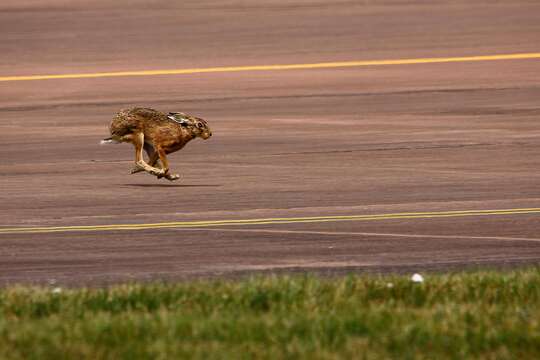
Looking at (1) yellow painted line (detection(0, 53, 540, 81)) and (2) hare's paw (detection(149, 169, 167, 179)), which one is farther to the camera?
(1) yellow painted line (detection(0, 53, 540, 81))

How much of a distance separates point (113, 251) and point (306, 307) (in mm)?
3313

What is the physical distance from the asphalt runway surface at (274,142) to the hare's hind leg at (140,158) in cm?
24

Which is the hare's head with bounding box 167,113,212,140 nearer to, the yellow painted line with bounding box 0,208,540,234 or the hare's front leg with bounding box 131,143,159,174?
the hare's front leg with bounding box 131,143,159,174

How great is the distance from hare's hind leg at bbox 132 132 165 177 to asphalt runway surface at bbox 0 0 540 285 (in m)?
0.24

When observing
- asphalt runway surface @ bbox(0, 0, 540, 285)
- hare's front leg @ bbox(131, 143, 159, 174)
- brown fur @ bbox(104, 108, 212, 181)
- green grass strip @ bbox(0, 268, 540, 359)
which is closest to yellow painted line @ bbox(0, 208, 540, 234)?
asphalt runway surface @ bbox(0, 0, 540, 285)

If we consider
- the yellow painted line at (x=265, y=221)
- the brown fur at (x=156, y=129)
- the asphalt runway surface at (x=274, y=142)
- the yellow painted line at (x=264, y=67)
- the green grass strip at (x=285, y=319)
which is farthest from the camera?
the yellow painted line at (x=264, y=67)

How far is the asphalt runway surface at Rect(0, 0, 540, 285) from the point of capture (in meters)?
12.3

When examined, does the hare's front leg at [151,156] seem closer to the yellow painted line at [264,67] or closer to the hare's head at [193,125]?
the hare's head at [193,125]

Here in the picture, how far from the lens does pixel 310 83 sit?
87.9 feet

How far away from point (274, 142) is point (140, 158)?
4.69m

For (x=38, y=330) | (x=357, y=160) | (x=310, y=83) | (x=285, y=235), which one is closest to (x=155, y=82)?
A: (x=310, y=83)

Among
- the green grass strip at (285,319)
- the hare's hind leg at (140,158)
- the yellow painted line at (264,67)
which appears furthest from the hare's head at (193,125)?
the yellow painted line at (264,67)

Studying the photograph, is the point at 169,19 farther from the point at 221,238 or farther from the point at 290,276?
the point at 290,276

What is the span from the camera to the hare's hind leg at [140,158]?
1656 centimetres
